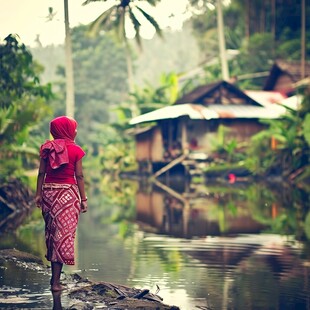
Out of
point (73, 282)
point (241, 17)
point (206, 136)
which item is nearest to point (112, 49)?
point (241, 17)

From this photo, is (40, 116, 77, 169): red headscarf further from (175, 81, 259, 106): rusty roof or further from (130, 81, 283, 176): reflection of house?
(175, 81, 259, 106): rusty roof

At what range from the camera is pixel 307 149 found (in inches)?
1325

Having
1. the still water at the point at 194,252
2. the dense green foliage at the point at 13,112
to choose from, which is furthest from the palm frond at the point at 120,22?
the still water at the point at 194,252

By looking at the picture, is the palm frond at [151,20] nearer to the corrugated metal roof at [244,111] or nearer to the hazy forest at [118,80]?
the hazy forest at [118,80]

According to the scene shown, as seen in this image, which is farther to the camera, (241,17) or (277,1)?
(241,17)

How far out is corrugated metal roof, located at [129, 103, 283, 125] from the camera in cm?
4300

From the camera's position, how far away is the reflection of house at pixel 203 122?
145ft

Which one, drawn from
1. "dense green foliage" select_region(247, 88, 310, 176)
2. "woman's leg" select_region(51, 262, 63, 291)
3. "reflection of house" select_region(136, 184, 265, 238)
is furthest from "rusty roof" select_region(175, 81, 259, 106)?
"woman's leg" select_region(51, 262, 63, 291)

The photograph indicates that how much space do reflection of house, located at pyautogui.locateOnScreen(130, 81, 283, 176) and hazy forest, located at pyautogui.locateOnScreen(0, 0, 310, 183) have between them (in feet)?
8.00

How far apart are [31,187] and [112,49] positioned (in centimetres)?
6566

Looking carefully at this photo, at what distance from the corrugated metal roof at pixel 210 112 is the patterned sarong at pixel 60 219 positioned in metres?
33.6

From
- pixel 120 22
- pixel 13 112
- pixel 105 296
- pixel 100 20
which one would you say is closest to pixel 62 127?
pixel 105 296

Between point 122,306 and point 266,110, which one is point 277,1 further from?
point 122,306

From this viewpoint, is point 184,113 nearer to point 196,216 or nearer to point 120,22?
point 120,22
